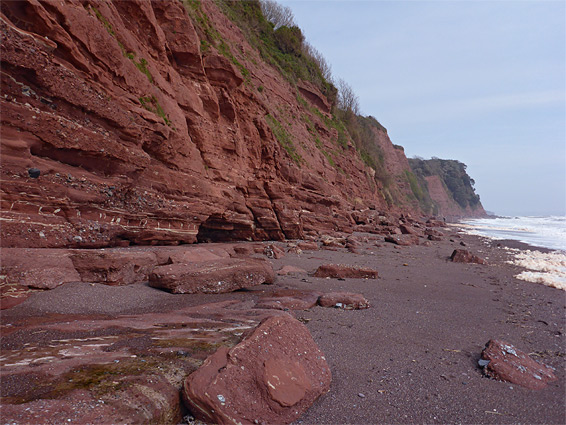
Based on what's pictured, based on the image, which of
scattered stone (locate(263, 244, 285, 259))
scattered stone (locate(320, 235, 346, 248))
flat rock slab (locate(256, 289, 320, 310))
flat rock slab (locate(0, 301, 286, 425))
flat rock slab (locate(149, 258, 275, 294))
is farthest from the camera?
scattered stone (locate(320, 235, 346, 248))

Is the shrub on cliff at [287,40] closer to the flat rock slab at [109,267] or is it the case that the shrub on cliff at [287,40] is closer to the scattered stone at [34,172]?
the scattered stone at [34,172]

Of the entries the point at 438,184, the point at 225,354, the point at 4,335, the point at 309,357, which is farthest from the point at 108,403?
the point at 438,184

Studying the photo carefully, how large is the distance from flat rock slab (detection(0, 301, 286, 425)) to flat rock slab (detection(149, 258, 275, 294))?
156 cm

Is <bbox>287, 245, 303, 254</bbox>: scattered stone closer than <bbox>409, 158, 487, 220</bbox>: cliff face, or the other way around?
<bbox>287, 245, 303, 254</bbox>: scattered stone

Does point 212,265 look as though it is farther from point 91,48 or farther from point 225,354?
point 91,48

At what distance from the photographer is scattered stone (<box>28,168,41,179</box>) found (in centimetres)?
529

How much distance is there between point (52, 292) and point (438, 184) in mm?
98571

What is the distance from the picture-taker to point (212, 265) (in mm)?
5617

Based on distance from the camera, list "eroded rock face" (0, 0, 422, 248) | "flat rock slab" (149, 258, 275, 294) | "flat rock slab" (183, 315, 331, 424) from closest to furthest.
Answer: "flat rock slab" (183, 315, 331, 424), "flat rock slab" (149, 258, 275, 294), "eroded rock face" (0, 0, 422, 248)

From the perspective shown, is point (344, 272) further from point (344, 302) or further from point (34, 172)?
point (34, 172)

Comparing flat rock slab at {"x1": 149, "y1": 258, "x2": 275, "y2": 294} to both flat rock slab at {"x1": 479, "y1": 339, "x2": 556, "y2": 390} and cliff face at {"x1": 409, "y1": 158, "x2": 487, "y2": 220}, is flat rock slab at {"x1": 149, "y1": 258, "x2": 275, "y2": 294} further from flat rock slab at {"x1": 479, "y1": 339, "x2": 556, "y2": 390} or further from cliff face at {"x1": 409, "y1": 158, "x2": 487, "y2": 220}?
cliff face at {"x1": 409, "y1": 158, "x2": 487, "y2": 220}

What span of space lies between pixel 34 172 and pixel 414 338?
21.5 feet

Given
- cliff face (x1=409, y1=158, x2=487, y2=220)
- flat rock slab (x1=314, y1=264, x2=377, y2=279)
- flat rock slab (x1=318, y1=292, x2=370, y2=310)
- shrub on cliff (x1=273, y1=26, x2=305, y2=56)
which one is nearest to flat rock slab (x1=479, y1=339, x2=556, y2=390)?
flat rock slab (x1=318, y1=292, x2=370, y2=310)

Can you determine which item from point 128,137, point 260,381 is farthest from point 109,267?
point 260,381
